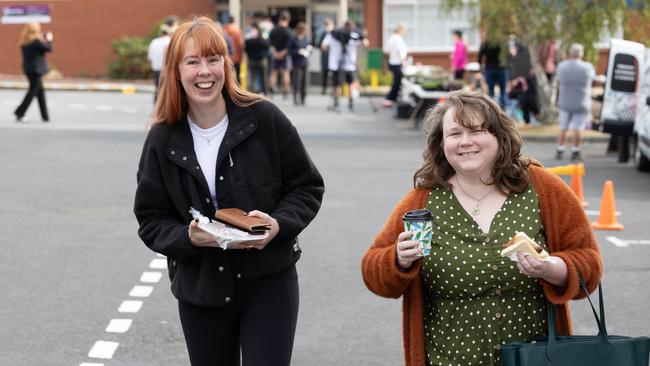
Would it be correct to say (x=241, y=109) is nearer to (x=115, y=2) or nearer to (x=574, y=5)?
(x=574, y=5)

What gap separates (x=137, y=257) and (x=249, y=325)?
6.18 m

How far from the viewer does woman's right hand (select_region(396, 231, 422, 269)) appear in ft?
13.2

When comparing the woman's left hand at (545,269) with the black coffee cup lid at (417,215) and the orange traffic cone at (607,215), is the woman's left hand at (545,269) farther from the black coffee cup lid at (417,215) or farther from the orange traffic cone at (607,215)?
the orange traffic cone at (607,215)

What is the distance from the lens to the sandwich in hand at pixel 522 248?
3.90 meters

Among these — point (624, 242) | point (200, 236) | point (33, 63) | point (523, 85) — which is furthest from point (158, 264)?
point (523, 85)

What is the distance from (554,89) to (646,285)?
1511 cm

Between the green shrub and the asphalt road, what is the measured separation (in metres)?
18.5

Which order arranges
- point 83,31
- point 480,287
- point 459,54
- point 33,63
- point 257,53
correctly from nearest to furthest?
point 480,287 → point 33,63 → point 459,54 → point 257,53 → point 83,31

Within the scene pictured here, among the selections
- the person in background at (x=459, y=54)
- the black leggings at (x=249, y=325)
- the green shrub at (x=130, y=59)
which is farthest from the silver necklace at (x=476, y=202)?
the green shrub at (x=130, y=59)

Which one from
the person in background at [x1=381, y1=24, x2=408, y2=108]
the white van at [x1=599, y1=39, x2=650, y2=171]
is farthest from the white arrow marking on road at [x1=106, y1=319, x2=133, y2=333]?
the person in background at [x1=381, y1=24, x2=408, y2=108]

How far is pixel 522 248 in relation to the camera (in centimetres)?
391

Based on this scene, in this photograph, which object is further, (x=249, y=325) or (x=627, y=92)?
(x=627, y=92)

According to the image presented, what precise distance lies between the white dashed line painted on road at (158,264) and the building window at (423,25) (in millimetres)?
31112

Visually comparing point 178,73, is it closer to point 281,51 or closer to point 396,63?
point 396,63
